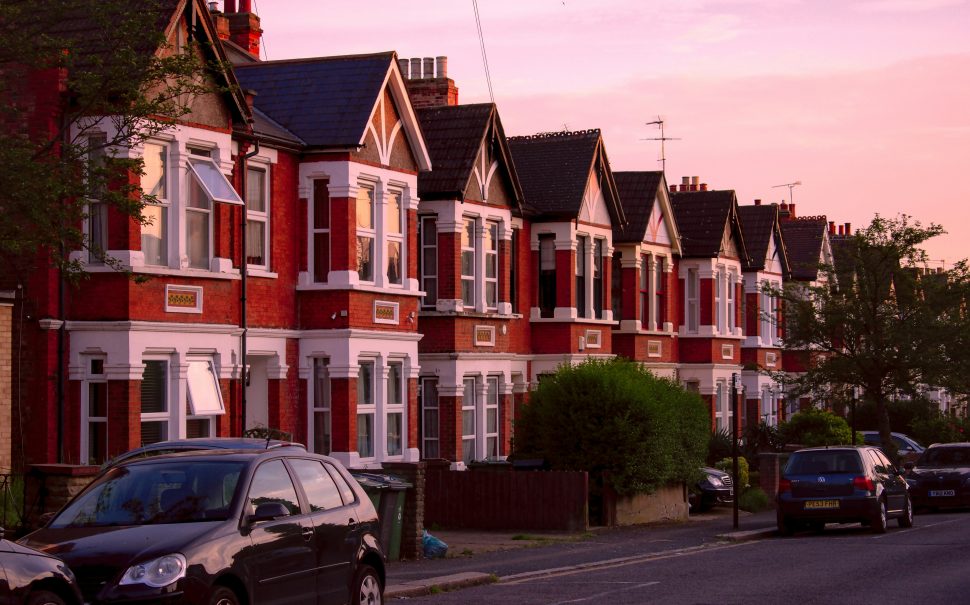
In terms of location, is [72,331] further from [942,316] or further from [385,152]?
[942,316]

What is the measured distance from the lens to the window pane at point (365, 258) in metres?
27.4

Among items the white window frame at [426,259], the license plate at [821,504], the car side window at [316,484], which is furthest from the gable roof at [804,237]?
the car side window at [316,484]

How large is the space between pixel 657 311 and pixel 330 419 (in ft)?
56.3

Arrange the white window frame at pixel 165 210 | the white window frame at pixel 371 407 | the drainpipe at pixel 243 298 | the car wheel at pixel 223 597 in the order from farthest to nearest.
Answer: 1. the white window frame at pixel 371 407
2. the drainpipe at pixel 243 298
3. the white window frame at pixel 165 210
4. the car wheel at pixel 223 597

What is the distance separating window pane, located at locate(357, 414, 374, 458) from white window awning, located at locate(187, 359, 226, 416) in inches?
157

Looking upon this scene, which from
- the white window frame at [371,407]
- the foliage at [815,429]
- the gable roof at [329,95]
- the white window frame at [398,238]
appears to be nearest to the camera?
the gable roof at [329,95]

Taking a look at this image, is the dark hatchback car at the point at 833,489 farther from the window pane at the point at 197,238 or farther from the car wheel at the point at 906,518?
the window pane at the point at 197,238

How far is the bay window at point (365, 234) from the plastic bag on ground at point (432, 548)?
6.75 meters

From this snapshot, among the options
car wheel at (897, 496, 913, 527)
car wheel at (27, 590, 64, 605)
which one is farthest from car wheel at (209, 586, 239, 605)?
car wheel at (897, 496, 913, 527)

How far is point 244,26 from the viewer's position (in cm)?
3316

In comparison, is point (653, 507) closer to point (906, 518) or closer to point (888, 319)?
point (906, 518)

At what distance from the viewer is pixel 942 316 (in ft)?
132

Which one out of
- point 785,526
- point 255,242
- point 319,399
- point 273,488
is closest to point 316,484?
point 273,488

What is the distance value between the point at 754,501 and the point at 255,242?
14.8 metres
